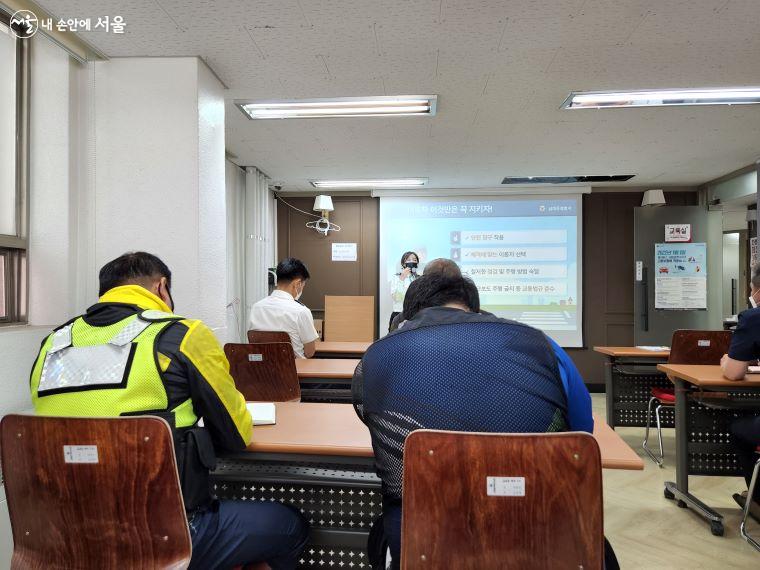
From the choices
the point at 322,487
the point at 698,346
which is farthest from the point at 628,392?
the point at 322,487

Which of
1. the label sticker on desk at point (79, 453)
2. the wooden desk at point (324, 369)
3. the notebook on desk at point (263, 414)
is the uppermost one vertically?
the label sticker on desk at point (79, 453)

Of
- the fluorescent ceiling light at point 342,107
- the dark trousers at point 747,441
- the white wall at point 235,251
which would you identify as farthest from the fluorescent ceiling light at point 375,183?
the dark trousers at point 747,441

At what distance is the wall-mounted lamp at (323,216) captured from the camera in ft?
17.4

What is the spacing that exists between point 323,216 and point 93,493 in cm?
476

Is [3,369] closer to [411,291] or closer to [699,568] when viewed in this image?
[411,291]

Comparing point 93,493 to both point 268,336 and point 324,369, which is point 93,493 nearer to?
point 324,369

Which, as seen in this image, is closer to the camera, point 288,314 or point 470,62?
point 470,62

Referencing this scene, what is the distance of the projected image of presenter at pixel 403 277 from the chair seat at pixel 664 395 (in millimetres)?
2618

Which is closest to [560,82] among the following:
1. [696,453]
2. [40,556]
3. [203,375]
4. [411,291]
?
[411,291]

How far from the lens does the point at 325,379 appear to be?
8.36ft

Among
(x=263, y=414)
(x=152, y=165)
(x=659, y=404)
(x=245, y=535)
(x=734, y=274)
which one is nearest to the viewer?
(x=245, y=535)

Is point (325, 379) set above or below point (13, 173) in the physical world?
below

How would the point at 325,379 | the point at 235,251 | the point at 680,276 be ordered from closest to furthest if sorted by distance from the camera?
1. the point at 325,379
2. the point at 235,251
3. the point at 680,276

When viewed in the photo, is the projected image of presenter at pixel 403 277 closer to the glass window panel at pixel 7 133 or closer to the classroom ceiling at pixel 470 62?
the classroom ceiling at pixel 470 62
